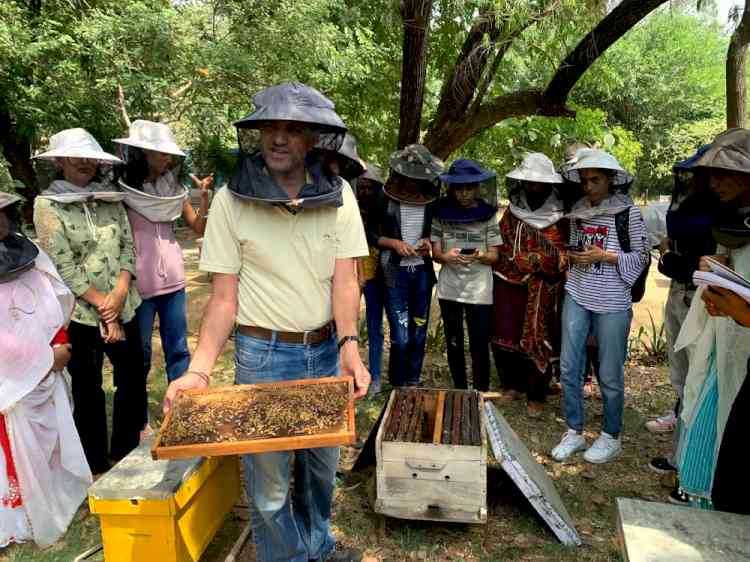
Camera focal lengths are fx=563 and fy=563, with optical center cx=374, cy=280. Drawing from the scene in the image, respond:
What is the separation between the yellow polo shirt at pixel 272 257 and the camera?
209cm

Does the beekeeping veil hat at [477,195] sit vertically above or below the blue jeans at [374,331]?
above

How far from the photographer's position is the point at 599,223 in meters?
3.29

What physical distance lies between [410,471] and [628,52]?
24.9 m

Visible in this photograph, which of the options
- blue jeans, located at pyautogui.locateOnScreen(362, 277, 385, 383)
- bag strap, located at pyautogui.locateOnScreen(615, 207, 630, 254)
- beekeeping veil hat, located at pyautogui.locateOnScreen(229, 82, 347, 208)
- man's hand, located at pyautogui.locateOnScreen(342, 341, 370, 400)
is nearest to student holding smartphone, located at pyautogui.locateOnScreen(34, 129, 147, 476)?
beekeeping veil hat, located at pyautogui.locateOnScreen(229, 82, 347, 208)

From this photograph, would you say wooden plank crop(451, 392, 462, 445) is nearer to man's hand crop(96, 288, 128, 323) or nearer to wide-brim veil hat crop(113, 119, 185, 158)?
man's hand crop(96, 288, 128, 323)

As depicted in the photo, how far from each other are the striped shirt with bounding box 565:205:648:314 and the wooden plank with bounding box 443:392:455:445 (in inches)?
37.1

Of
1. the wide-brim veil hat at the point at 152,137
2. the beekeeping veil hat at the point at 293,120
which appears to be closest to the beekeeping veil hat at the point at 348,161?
the wide-brim veil hat at the point at 152,137

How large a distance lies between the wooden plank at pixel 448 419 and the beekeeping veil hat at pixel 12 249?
2.12m

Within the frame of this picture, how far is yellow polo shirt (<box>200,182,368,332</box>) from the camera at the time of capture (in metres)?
2.09

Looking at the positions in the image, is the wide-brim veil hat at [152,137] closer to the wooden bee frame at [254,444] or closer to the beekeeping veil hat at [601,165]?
the wooden bee frame at [254,444]

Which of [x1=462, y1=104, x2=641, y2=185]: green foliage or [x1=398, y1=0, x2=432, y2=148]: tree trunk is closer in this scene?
[x1=398, y1=0, x2=432, y2=148]: tree trunk

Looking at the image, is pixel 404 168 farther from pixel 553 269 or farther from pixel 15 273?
pixel 15 273

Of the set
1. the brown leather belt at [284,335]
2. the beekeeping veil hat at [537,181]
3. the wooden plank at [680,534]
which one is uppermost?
the beekeeping veil hat at [537,181]

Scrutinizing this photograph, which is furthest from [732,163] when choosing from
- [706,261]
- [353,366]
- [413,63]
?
[413,63]
